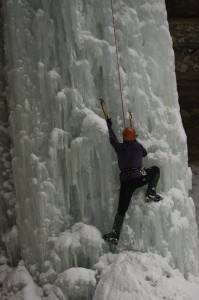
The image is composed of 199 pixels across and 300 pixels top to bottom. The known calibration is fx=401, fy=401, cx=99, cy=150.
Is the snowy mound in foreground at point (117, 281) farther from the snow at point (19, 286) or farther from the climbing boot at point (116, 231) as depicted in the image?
the climbing boot at point (116, 231)

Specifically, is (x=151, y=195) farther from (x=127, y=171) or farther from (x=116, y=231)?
(x=116, y=231)

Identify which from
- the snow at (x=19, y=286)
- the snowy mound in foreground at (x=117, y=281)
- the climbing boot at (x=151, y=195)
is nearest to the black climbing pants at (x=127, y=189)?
the climbing boot at (x=151, y=195)

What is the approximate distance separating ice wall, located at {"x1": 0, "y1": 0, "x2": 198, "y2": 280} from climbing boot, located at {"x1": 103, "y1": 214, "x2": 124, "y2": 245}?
18 centimetres

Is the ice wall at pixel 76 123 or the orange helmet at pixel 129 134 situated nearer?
the orange helmet at pixel 129 134

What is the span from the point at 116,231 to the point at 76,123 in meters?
1.39

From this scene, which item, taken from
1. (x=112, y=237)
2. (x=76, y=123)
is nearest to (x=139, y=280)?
(x=112, y=237)

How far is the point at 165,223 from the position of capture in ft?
16.4

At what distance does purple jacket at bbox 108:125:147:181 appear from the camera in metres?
4.65

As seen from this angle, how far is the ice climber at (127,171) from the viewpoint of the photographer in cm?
466

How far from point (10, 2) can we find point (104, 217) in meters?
2.96

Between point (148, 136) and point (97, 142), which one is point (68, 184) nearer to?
point (97, 142)

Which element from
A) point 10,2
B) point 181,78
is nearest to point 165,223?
point 10,2

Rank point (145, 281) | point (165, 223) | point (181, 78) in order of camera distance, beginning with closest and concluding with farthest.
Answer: point (145, 281), point (165, 223), point (181, 78)

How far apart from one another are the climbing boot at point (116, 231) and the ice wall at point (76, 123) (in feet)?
0.59
